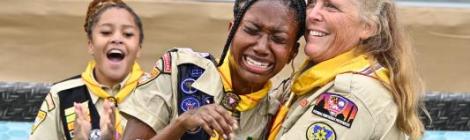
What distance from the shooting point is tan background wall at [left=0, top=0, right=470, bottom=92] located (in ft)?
18.0

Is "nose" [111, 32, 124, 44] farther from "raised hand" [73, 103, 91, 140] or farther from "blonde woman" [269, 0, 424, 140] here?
"blonde woman" [269, 0, 424, 140]

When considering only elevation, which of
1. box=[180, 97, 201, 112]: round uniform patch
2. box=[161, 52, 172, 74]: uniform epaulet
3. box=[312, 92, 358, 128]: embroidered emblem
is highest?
box=[161, 52, 172, 74]: uniform epaulet

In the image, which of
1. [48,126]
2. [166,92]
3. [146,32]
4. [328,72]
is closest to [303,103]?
[328,72]

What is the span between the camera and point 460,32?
5633 millimetres

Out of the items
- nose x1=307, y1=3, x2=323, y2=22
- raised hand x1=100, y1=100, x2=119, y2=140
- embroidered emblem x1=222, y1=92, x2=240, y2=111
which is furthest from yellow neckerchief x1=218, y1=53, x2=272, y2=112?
raised hand x1=100, y1=100, x2=119, y2=140

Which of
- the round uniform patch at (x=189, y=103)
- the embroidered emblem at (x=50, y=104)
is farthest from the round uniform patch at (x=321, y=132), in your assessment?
the embroidered emblem at (x=50, y=104)

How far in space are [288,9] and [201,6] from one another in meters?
2.97

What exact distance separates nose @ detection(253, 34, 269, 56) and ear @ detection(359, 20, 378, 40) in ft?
0.86

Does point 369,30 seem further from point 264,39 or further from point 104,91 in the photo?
point 104,91

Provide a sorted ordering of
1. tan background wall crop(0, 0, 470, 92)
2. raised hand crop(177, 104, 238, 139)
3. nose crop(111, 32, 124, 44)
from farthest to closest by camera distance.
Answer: tan background wall crop(0, 0, 470, 92) → nose crop(111, 32, 124, 44) → raised hand crop(177, 104, 238, 139)

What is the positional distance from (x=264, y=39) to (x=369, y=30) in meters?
0.29

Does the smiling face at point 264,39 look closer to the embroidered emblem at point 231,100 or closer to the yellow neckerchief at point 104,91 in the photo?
the embroidered emblem at point 231,100

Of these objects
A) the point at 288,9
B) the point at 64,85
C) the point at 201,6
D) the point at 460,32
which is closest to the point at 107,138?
the point at 288,9

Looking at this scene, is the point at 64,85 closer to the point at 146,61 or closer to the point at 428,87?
the point at 146,61
